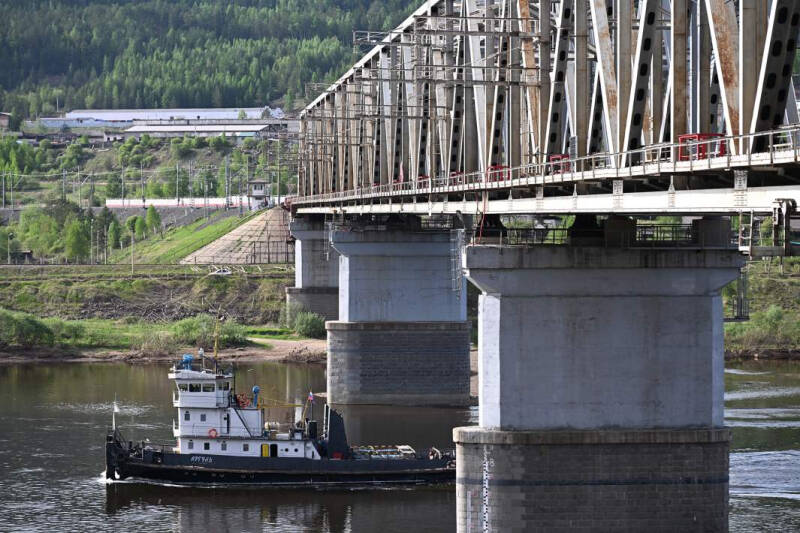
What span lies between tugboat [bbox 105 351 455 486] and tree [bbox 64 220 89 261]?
11169 cm

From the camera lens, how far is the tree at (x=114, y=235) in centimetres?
18762

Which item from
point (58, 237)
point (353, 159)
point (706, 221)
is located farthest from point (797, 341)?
point (58, 237)

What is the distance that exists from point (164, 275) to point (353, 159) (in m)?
43.7

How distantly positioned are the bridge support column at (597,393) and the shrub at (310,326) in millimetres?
73941

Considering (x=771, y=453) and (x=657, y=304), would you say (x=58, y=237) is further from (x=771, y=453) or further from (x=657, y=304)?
(x=657, y=304)

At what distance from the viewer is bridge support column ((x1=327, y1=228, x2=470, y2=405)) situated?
82.5 meters

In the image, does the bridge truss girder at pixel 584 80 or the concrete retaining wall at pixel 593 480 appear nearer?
the bridge truss girder at pixel 584 80

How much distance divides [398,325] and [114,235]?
110 m

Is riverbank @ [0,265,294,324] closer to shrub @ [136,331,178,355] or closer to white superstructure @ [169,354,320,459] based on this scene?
shrub @ [136,331,178,355]

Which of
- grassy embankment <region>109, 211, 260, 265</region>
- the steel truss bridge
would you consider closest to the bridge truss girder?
the steel truss bridge

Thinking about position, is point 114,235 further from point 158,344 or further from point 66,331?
point 158,344

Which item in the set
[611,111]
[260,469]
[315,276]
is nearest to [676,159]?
[611,111]

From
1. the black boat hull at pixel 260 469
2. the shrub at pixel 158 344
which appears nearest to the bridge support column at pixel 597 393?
the black boat hull at pixel 260 469

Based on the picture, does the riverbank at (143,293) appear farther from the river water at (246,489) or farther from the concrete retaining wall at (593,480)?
the concrete retaining wall at (593,480)
